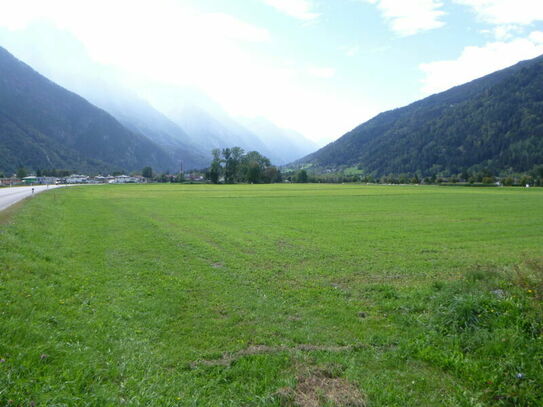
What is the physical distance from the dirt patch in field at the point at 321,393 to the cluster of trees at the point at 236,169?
174 m

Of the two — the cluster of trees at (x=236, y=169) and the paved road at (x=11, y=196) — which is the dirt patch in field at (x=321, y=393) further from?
the cluster of trees at (x=236, y=169)

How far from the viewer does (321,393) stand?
532cm

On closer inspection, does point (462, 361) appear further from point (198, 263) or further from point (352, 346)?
point (198, 263)

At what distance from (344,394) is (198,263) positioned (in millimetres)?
10621

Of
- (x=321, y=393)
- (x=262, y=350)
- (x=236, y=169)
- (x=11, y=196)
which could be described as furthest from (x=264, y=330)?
(x=236, y=169)

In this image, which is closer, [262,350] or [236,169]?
[262,350]

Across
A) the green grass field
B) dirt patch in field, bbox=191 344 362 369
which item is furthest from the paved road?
dirt patch in field, bbox=191 344 362 369

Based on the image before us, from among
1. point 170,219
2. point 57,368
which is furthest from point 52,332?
point 170,219

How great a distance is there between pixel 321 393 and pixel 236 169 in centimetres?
18318

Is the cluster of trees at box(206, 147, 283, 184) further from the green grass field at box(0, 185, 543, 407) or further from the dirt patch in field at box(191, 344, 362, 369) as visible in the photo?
the dirt patch in field at box(191, 344, 362, 369)

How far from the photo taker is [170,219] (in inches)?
1214

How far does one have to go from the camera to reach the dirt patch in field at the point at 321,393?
510 centimetres

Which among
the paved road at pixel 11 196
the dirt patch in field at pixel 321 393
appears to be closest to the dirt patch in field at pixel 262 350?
the dirt patch in field at pixel 321 393

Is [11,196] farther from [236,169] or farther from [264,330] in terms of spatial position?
[236,169]
